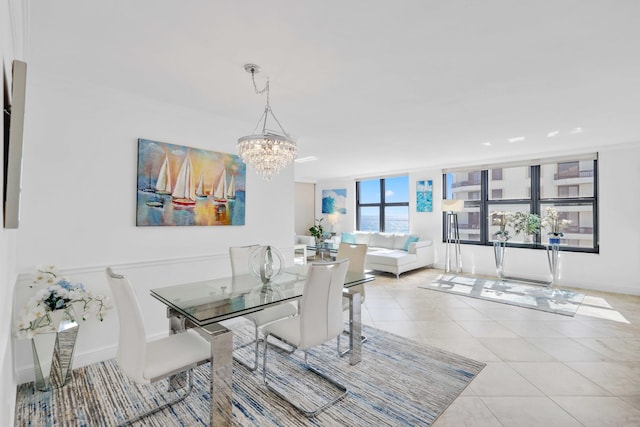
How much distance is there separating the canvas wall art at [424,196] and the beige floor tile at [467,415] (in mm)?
5311

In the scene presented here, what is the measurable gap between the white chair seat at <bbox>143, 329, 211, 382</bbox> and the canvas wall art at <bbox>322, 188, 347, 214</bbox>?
700 centimetres

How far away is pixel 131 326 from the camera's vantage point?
1.69 meters

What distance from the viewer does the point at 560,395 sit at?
2.17 meters

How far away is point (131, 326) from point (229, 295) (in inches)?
26.4

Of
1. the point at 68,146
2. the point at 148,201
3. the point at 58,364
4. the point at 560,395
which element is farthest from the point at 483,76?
the point at 58,364

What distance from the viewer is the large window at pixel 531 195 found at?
17.2 ft

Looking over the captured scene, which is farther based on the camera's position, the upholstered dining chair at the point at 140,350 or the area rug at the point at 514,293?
the area rug at the point at 514,293

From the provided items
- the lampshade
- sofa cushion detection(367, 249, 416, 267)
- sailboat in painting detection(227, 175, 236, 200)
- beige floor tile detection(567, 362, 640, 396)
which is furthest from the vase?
the lampshade

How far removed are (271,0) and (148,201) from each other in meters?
2.15

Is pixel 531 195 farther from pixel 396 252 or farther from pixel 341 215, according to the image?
pixel 341 215

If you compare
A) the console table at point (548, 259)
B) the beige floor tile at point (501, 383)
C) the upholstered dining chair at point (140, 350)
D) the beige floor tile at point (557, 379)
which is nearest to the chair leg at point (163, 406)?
the upholstered dining chair at point (140, 350)

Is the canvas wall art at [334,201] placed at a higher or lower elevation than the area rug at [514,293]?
higher

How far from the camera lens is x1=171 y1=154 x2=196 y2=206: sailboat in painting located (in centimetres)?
306

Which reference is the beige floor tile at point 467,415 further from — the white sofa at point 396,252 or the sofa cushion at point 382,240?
the sofa cushion at point 382,240
